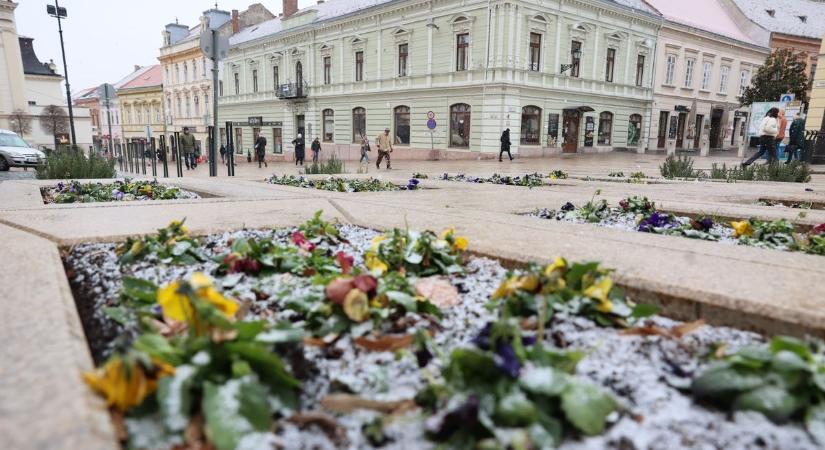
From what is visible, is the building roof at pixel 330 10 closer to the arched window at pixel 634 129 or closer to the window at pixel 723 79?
the arched window at pixel 634 129

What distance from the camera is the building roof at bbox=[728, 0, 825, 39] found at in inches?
1398

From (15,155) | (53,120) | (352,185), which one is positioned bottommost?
(15,155)

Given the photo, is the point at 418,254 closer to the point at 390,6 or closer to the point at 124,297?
the point at 124,297

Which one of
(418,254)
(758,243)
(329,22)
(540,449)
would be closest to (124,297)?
(418,254)

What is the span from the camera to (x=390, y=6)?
83.9 feet

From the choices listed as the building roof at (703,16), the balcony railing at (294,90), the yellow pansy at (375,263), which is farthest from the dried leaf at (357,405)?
the building roof at (703,16)

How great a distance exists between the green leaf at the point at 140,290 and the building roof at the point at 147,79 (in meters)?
55.7

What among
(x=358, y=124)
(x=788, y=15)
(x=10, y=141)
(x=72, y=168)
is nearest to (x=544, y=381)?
(x=72, y=168)

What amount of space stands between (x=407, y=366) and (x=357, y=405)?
0.18 m

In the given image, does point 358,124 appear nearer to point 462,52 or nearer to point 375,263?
point 462,52

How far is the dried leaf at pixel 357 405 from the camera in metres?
0.87

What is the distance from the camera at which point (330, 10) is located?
30.7 meters

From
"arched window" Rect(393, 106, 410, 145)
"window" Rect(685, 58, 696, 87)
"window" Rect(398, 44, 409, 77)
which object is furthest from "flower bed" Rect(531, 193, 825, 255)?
"window" Rect(685, 58, 696, 87)

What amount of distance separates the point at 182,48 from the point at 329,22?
843 inches
